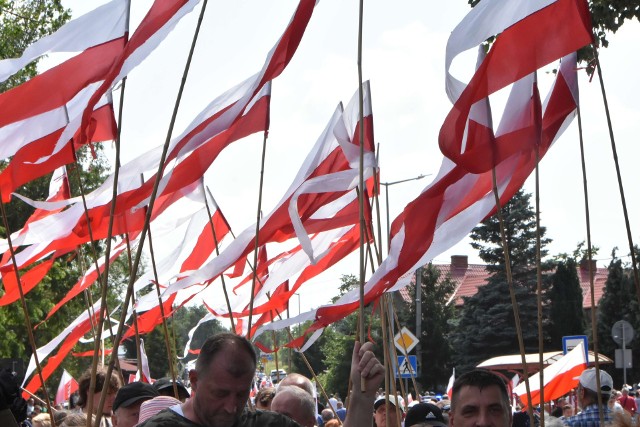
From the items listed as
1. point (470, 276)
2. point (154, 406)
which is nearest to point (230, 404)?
point (154, 406)

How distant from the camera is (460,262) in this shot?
88.1m

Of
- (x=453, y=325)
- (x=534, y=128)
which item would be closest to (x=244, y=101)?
(x=534, y=128)

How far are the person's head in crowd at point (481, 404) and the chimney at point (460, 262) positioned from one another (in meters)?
83.3

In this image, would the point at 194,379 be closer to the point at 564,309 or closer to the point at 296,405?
the point at 296,405

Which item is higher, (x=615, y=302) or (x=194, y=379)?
(x=615, y=302)

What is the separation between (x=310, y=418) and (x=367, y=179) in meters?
2.12

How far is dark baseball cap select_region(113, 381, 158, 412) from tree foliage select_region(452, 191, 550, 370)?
46.1 meters

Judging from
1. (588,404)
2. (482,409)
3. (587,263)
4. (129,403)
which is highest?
(587,263)

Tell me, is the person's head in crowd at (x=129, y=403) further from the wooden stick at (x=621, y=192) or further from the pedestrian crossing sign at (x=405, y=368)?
the wooden stick at (x=621, y=192)

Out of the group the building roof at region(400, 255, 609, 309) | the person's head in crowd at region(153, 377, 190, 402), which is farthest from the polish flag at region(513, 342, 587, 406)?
the building roof at region(400, 255, 609, 309)

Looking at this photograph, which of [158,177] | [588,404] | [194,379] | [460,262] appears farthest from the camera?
[460,262]

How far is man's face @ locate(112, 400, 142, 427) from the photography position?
5688mm

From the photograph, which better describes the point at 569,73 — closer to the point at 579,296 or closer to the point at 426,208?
the point at 426,208

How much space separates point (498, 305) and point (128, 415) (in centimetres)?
4838
